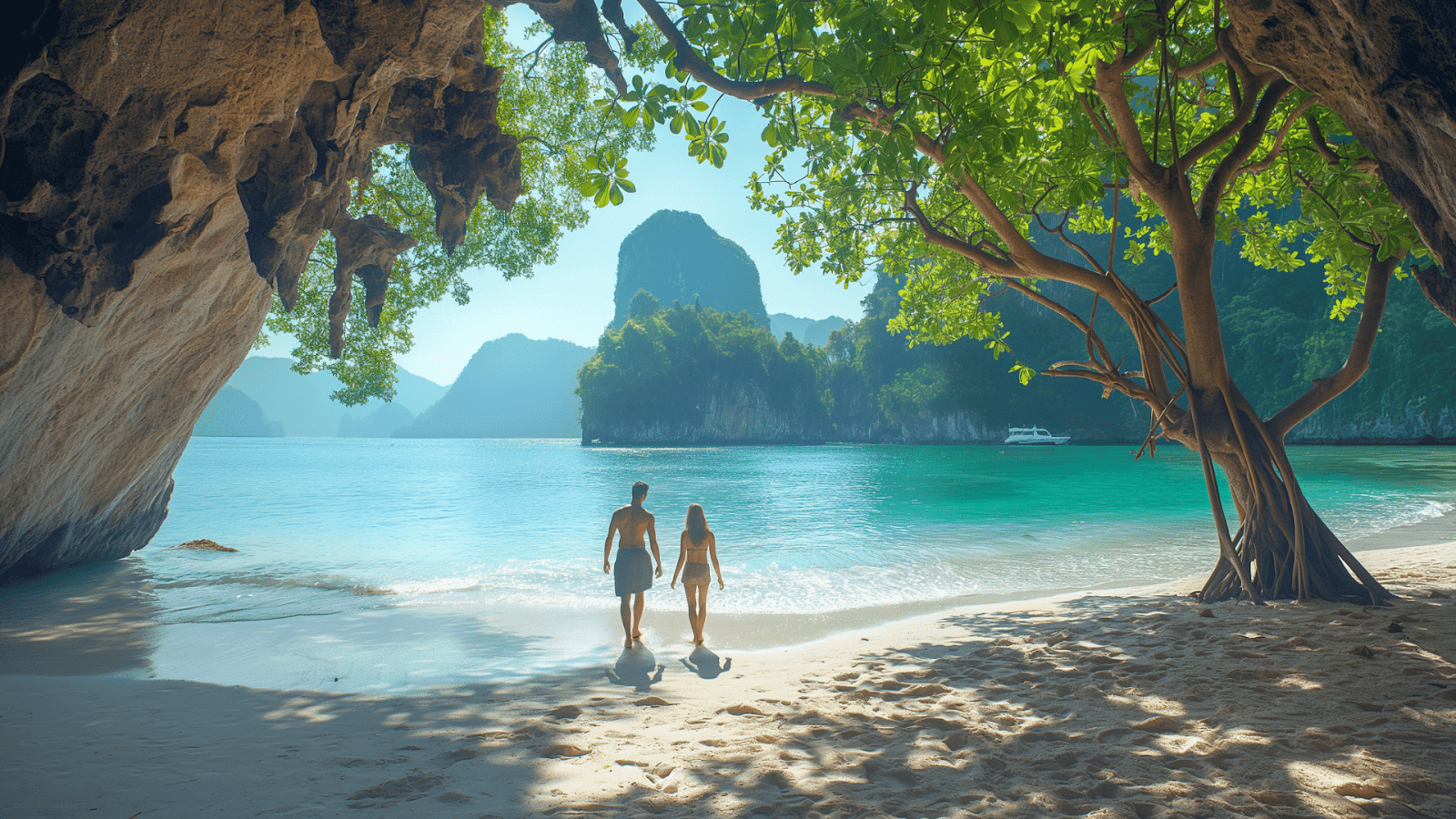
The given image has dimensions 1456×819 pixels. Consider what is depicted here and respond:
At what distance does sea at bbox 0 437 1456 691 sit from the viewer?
5.63 metres

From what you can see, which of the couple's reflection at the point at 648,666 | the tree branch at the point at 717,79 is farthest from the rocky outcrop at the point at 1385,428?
the couple's reflection at the point at 648,666

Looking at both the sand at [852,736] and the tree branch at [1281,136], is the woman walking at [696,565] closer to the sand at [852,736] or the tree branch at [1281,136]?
the sand at [852,736]

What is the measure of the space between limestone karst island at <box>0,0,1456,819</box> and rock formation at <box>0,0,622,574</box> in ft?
0.11

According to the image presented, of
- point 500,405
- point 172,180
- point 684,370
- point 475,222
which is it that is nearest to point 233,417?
point 500,405

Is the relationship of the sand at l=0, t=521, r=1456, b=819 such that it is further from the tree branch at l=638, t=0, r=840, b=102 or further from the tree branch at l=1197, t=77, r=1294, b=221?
the tree branch at l=638, t=0, r=840, b=102

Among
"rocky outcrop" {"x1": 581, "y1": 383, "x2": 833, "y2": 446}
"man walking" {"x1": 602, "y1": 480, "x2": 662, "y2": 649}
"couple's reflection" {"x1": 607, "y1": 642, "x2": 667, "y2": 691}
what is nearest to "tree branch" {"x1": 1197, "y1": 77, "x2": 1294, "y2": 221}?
"man walking" {"x1": 602, "y1": 480, "x2": 662, "y2": 649}

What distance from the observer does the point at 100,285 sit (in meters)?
4.91

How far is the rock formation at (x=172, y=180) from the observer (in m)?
4.18

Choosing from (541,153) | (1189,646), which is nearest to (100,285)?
(541,153)

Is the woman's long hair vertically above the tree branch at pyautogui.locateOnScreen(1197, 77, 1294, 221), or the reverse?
the tree branch at pyautogui.locateOnScreen(1197, 77, 1294, 221)

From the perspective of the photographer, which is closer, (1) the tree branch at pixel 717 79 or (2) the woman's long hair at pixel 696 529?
(1) the tree branch at pixel 717 79

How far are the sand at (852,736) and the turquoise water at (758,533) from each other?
3542 mm

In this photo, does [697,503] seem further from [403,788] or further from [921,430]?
[921,430]

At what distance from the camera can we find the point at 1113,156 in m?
4.71
